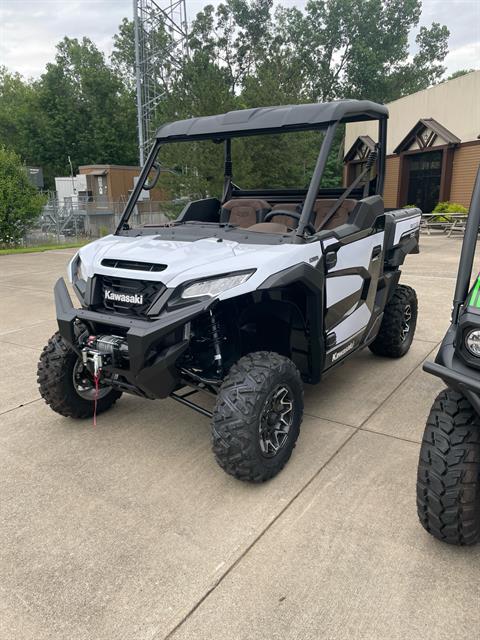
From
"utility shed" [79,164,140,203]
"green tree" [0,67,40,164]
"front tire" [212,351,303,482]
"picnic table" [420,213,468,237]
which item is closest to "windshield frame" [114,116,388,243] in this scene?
"front tire" [212,351,303,482]

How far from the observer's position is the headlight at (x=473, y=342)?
6.85 ft

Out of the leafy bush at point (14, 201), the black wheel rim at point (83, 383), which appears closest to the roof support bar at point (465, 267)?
the black wheel rim at point (83, 383)

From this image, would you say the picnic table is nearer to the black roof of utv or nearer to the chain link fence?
the chain link fence

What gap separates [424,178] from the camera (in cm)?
2186

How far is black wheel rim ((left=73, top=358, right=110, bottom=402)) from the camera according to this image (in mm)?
3545

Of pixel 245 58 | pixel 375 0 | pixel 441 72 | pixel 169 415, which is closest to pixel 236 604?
pixel 169 415

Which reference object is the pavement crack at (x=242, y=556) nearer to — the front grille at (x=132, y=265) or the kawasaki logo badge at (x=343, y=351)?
the kawasaki logo badge at (x=343, y=351)

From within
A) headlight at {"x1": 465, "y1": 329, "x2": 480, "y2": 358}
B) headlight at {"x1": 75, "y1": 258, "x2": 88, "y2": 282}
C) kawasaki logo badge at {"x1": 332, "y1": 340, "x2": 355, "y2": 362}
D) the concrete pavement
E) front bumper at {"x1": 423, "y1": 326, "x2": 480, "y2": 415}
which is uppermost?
headlight at {"x1": 75, "y1": 258, "x2": 88, "y2": 282}

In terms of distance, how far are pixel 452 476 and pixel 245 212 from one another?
2.72 m

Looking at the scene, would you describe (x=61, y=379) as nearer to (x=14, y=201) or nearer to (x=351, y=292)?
(x=351, y=292)

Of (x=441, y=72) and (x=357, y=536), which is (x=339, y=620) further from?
(x=441, y=72)

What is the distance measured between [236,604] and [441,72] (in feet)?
181

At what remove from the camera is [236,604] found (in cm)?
207

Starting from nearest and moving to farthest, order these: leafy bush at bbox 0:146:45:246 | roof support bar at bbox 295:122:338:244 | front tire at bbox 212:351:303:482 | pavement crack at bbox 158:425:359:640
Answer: pavement crack at bbox 158:425:359:640
front tire at bbox 212:351:303:482
roof support bar at bbox 295:122:338:244
leafy bush at bbox 0:146:45:246
